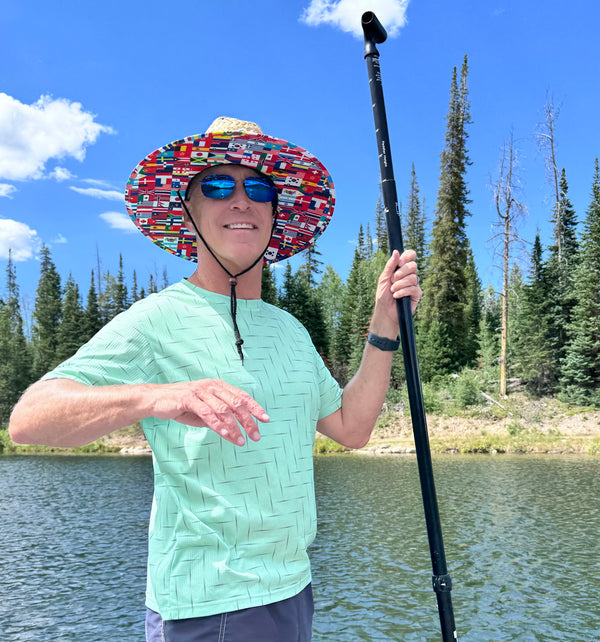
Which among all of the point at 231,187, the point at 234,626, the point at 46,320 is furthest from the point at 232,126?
the point at 46,320

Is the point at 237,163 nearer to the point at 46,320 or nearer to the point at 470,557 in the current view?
the point at 470,557

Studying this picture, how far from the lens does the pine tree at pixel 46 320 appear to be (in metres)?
54.2

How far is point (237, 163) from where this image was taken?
7.39 feet

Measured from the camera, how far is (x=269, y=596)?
5.63 feet

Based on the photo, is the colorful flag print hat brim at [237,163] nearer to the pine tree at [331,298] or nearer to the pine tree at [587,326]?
the pine tree at [587,326]

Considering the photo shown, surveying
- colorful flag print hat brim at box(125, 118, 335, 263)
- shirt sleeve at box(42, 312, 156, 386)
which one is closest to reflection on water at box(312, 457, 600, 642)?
colorful flag print hat brim at box(125, 118, 335, 263)

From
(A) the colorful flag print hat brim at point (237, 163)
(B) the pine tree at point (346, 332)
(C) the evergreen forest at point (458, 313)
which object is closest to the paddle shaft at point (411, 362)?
(A) the colorful flag print hat brim at point (237, 163)

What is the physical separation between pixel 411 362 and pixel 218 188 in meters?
0.97

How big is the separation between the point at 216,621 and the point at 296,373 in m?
0.80

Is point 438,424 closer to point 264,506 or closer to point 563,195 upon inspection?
point 563,195

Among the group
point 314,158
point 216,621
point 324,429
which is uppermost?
point 314,158

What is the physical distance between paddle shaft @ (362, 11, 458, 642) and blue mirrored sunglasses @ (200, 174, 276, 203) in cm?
50

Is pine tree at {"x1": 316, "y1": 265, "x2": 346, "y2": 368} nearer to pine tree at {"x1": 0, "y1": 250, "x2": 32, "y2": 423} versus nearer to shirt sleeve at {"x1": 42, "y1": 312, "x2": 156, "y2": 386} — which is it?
pine tree at {"x1": 0, "y1": 250, "x2": 32, "y2": 423}

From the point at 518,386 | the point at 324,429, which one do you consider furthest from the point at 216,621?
the point at 518,386
